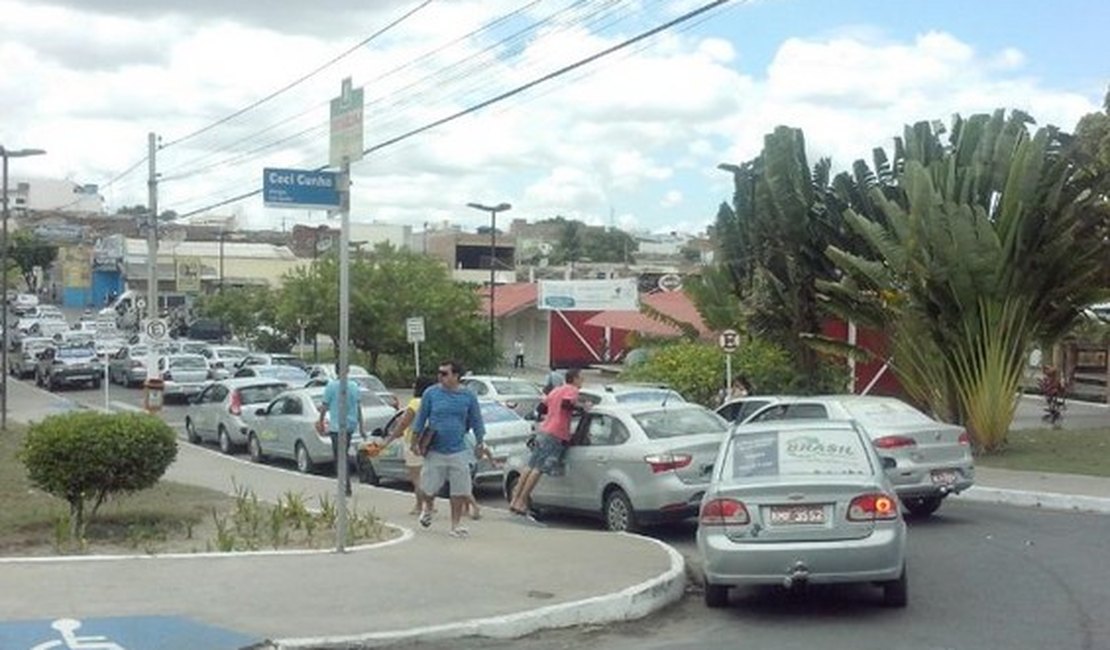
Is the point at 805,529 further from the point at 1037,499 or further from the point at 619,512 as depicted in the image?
the point at 1037,499

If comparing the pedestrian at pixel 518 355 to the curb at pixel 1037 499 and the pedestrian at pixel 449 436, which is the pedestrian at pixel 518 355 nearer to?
the curb at pixel 1037 499

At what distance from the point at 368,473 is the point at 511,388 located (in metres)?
9.97

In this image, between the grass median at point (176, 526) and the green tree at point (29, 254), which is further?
the green tree at point (29, 254)

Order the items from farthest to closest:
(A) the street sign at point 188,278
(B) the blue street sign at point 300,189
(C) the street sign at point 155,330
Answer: (A) the street sign at point 188,278, (C) the street sign at point 155,330, (B) the blue street sign at point 300,189

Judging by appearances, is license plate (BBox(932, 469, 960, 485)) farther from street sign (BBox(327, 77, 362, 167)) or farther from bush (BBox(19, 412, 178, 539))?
bush (BBox(19, 412, 178, 539))

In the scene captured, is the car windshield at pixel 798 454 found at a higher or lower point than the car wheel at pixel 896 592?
higher

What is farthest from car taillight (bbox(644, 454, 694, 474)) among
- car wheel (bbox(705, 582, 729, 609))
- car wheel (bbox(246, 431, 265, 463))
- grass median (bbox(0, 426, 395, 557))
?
car wheel (bbox(246, 431, 265, 463))

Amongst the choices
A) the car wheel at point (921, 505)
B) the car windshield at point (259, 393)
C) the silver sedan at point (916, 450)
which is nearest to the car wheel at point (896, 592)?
the silver sedan at point (916, 450)

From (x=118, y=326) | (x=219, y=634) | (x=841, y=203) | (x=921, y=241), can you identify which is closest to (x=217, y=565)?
(x=219, y=634)

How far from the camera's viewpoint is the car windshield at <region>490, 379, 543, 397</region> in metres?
32.1

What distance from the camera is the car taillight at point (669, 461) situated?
15.4 metres

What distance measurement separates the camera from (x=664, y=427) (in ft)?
53.4

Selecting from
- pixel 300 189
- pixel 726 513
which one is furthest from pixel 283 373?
pixel 726 513

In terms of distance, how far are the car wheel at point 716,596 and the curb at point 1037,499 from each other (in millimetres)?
8670
